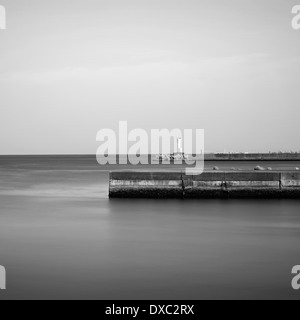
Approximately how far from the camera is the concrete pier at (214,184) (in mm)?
19438

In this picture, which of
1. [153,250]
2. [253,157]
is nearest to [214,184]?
[153,250]

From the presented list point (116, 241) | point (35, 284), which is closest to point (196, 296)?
point (35, 284)

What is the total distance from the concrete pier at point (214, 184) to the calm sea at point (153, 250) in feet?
1.59

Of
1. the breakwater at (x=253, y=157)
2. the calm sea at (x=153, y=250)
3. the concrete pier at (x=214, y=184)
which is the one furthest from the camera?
the breakwater at (x=253, y=157)

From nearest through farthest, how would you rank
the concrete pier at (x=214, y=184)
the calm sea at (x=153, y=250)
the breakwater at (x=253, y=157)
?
the calm sea at (x=153, y=250) → the concrete pier at (x=214, y=184) → the breakwater at (x=253, y=157)

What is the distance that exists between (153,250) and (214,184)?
887cm

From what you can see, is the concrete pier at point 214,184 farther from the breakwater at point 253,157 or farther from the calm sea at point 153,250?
the breakwater at point 253,157

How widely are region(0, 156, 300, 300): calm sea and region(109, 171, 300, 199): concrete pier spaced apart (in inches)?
19.1

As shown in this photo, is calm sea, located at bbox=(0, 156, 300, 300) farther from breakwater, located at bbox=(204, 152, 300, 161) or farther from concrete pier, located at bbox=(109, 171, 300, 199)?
breakwater, located at bbox=(204, 152, 300, 161)

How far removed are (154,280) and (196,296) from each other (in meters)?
1.18

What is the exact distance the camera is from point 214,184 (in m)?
19.9

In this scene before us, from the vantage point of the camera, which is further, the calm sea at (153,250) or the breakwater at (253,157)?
the breakwater at (253,157)

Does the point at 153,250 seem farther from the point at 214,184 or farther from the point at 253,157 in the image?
the point at 253,157

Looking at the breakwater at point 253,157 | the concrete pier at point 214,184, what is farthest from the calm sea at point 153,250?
the breakwater at point 253,157
